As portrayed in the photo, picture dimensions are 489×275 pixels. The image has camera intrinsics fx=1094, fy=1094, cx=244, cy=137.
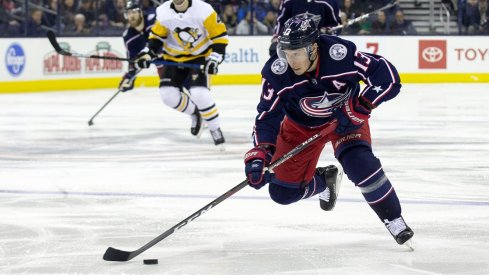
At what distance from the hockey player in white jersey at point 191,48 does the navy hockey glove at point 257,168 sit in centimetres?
347

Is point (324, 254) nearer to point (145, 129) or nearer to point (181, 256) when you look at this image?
point (181, 256)

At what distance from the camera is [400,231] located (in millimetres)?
3814

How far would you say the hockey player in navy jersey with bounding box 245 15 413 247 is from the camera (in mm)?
3668

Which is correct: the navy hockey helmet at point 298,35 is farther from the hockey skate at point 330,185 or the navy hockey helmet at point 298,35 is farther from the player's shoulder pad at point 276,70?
the hockey skate at point 330,185

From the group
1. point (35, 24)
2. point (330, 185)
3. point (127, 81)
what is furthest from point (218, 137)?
point (35, 24)

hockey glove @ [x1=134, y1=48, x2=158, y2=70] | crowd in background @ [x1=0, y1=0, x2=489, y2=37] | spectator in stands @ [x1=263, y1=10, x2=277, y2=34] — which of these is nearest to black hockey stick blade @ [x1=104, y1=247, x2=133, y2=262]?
hockey glove @ [x1=134, y1=48, x2=158, y2=70]

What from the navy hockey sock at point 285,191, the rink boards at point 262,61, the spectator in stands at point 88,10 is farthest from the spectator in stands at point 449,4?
the navy hockey sock at point 285,191

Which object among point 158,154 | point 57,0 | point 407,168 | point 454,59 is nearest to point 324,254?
point 407,168

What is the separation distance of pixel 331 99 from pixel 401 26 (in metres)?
10.6

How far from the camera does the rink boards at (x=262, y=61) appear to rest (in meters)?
12.8

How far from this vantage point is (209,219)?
14.9ft

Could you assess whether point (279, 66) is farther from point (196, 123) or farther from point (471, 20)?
point (471, 20)

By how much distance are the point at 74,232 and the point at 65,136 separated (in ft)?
13.0

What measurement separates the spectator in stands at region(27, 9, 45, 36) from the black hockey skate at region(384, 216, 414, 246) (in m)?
9.05
